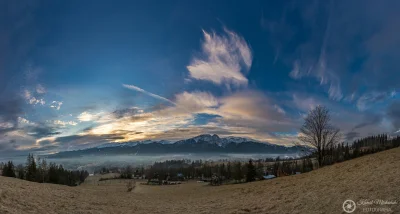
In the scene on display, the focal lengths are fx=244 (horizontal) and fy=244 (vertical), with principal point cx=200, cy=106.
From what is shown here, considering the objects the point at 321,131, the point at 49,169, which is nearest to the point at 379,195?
the point at 321,131

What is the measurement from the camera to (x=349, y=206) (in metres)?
16.3

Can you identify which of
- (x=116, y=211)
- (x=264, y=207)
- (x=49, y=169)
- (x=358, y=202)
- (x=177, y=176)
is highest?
(x=358, y=202)

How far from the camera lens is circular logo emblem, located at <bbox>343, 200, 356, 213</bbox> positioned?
15.6 metres

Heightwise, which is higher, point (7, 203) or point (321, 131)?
point (321, 131)

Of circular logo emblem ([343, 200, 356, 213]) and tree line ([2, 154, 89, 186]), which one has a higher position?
circular logo emblem ([343, 200, 356, 213])

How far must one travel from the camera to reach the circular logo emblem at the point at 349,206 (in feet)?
51.3

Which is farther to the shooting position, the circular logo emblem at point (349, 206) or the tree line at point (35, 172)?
the tree line at point (35, 172)

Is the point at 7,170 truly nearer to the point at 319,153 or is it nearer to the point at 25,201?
the point at 25,201

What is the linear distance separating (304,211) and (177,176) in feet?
568

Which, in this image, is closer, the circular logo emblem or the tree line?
the circular logo emblem

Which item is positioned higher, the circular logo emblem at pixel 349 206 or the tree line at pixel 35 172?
the circular logo emblem at pixel 349 206

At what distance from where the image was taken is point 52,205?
76.3ft

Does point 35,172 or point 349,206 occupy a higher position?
point 349,206

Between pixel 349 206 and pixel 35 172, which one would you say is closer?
pixel 349 206
